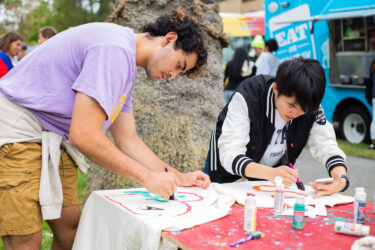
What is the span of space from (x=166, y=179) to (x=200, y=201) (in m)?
0.28

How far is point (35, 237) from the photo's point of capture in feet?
6.37

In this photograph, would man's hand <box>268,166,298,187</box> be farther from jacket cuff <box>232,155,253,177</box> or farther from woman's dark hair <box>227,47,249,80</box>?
woman's dark hair <box>227,47,249,80</box>

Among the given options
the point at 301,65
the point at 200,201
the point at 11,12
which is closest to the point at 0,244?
the point at 200,201

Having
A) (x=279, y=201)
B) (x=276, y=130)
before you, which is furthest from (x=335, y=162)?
(x=279, y=201)

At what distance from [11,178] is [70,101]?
0.41 m

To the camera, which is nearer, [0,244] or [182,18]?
[182,18]

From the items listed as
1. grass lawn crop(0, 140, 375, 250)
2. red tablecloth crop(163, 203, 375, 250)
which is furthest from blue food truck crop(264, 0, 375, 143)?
red tablecloth crop(163, 203, 375, 250)

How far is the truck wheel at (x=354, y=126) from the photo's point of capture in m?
7.80

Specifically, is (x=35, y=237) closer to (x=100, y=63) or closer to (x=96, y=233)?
(x=96, y=233)

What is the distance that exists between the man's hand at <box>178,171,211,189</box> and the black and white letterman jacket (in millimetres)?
156

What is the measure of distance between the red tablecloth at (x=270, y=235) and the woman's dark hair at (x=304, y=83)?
0.58 metres

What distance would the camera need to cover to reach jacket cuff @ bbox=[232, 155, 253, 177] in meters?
2.26

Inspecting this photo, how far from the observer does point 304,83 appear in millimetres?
2166

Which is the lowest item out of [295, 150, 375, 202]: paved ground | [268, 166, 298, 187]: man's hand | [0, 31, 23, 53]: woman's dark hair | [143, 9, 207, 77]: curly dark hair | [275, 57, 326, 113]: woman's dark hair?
[295, 150, 375, 202]: paved ground
